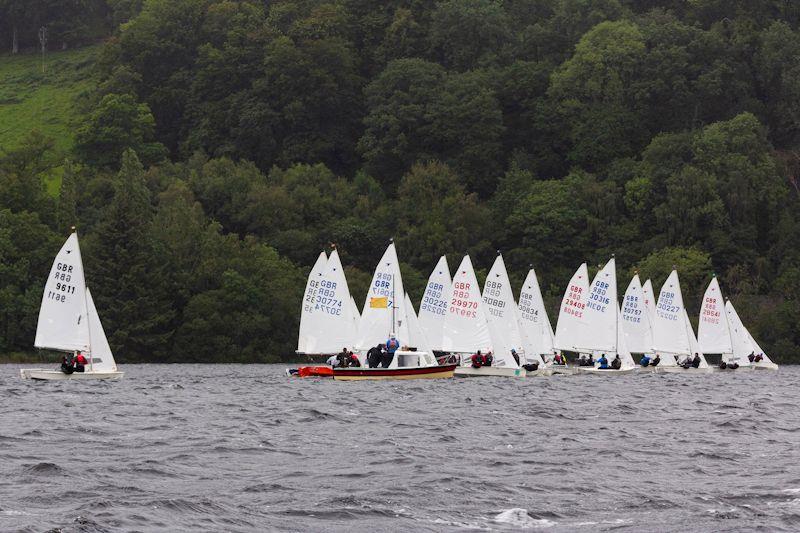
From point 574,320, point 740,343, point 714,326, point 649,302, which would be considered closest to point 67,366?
point 574,320

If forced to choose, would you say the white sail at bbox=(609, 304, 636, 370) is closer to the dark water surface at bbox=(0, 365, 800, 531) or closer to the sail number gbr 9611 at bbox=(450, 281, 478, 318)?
the sail number gbr 9611 at bbox=(450, 281, 478, 318)

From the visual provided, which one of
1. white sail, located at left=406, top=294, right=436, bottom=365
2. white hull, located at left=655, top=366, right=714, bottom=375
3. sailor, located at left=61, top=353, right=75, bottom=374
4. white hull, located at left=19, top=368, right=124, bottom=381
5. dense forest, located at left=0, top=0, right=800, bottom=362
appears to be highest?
dense forest, located at left=0, top=0, right=800, bottom=362

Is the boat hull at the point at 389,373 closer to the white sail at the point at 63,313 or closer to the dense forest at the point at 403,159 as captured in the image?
the white sail at the point at 63,313

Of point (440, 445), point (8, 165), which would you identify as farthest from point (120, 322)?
point (440, 445)

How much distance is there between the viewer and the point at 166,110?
156 metres

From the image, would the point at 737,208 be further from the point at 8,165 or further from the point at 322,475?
the point at 322,475

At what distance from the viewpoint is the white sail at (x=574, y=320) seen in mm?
92875

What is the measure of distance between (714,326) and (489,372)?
28.9 meters

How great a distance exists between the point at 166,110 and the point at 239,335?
162ft

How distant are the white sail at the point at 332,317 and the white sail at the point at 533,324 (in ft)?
49.0

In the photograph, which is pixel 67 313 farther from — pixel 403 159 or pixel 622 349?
pixel 403 159

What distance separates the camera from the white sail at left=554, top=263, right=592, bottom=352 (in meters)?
92.9

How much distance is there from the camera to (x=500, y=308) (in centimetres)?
8419

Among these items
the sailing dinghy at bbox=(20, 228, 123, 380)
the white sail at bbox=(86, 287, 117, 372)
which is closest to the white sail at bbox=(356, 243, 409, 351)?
the white sail at bbox=(86, 287, 117, 372)
